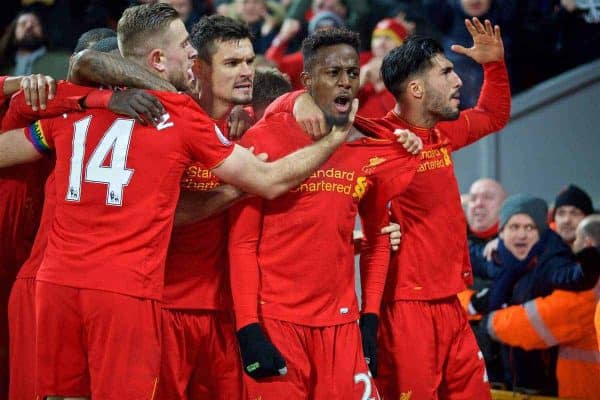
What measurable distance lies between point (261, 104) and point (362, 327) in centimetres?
130

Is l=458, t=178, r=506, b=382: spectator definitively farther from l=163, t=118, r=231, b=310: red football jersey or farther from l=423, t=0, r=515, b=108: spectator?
l=163, t=118, r=231, b=310: red football jersey

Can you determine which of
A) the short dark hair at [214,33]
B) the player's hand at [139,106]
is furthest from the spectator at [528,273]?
A: the player's hand at [139,106]

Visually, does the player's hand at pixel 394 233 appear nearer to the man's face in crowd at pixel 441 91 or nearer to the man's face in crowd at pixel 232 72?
the man's face in crowd at pixel 441 91

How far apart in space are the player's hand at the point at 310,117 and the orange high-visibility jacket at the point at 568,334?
2507 mm

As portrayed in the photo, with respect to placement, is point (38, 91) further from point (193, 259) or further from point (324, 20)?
point (324, 20)

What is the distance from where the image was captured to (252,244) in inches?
186

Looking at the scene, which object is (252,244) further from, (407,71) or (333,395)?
(407,71)

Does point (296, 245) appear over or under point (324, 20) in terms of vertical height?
under

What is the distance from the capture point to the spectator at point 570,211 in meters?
7.68

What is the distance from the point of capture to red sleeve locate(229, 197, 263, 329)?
463 centimetres

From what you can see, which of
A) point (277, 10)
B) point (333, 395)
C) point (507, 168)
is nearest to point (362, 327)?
point (333, 395)

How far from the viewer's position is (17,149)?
4.66 metres

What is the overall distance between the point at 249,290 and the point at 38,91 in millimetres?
1161

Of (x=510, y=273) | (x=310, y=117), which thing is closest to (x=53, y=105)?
(x=310, y=117)
